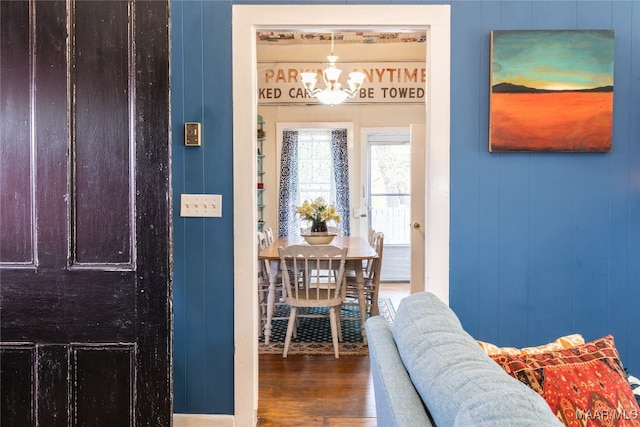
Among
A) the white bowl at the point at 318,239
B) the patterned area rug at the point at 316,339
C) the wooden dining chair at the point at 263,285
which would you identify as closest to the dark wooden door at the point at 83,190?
the patterned area rug at the point at 316,339

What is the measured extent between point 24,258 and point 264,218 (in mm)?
4601

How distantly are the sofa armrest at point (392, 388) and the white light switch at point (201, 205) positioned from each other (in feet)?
4.18

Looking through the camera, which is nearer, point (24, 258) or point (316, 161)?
point (24, 258)

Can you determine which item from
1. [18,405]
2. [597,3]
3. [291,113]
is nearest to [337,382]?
[18,405]

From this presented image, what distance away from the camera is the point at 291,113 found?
6.27 meters

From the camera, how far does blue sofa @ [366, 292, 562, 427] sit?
30.5 inches

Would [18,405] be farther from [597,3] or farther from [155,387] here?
[597,3]

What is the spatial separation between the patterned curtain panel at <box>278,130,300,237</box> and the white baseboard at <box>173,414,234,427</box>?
393 cm

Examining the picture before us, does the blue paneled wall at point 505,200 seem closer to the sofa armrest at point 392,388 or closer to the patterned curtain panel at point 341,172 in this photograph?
the sofa armrest at point 392,388

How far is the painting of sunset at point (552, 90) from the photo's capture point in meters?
2.38

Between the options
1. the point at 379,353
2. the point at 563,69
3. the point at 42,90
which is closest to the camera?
the point at 379,353

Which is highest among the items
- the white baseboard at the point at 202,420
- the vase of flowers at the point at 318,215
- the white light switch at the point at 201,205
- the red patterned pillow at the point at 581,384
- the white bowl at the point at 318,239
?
the white light switch at the point at 201,205

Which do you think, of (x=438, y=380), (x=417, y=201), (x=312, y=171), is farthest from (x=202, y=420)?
(x=312, y=171)

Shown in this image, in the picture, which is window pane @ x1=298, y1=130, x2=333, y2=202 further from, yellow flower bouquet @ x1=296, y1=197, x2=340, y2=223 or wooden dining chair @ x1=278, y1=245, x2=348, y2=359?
wooden dining chair @ x1=278, y1=245, x2=348, y2=359
